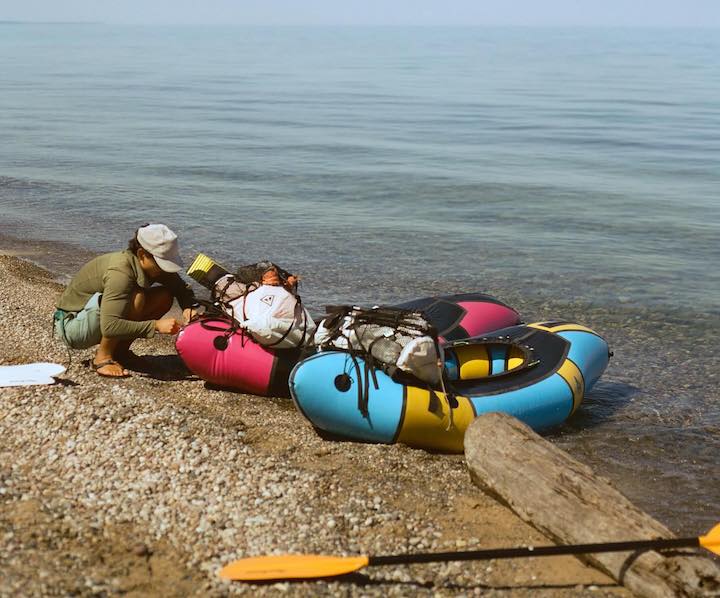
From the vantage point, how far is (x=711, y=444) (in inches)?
300

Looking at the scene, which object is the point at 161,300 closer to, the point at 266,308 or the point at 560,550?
the point at 266,308

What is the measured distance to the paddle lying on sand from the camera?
4652 mm

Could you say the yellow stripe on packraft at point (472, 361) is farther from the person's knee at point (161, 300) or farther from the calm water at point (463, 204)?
the person's knee at point (161, 300)

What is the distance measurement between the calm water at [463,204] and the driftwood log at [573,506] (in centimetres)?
127

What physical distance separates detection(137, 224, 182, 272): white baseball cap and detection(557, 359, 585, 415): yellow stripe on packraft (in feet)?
10.2

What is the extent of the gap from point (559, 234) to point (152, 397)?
9.68 metres

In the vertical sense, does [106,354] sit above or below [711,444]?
above

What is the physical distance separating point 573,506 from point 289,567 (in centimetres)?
162

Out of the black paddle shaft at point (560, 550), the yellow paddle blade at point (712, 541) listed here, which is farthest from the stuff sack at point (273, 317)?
the yellow paddle blade at point (712, 541)

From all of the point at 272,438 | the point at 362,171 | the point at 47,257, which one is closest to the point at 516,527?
the point at 272,438

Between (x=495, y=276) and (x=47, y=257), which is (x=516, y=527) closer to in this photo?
(x=495, y=276)

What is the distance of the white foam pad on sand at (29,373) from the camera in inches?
271

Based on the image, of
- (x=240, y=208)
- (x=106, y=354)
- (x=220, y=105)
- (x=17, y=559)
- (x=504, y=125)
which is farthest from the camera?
(x=220, y=105)

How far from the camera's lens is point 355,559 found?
4750 millimetres
